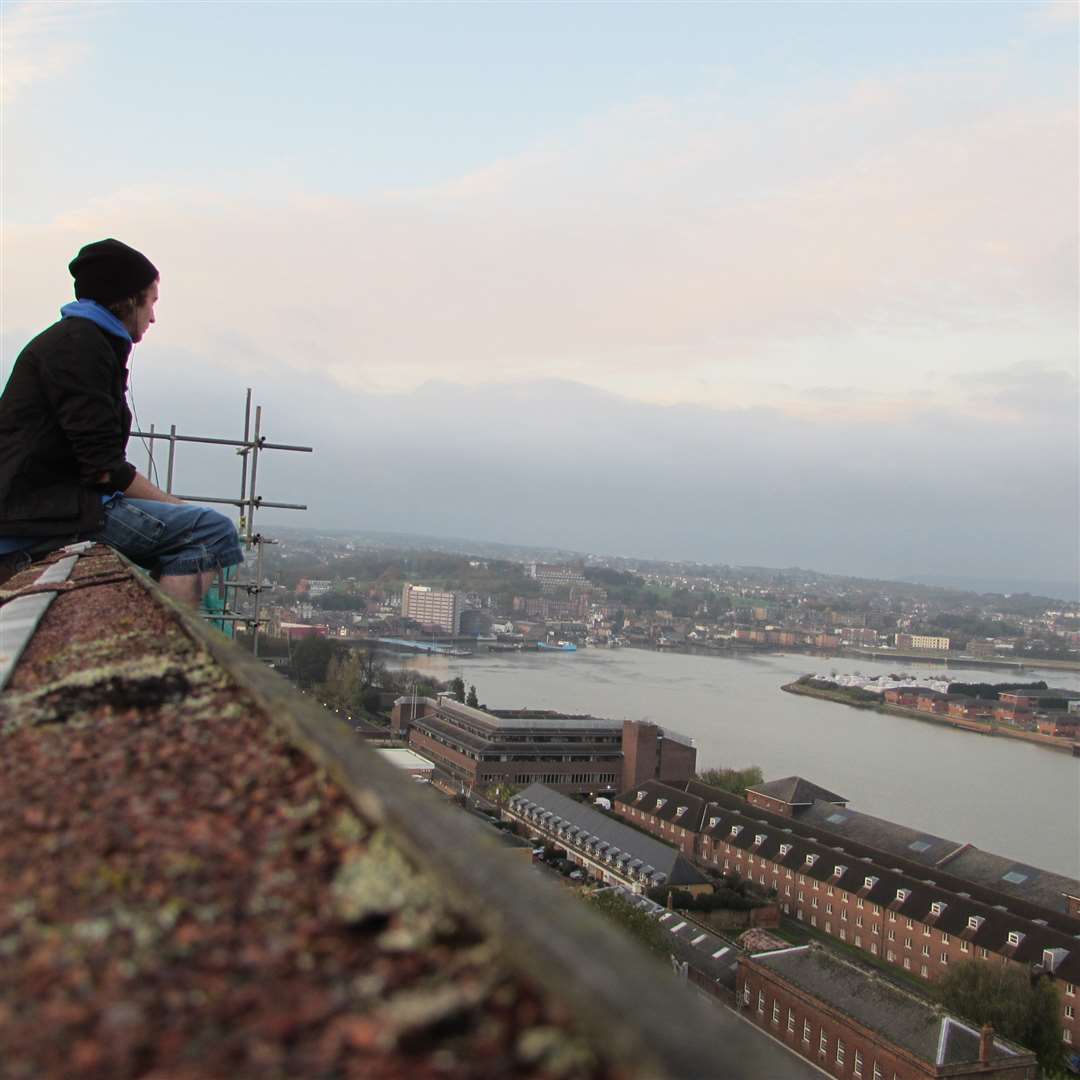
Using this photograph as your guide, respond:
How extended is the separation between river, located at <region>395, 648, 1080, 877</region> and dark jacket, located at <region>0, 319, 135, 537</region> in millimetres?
12284

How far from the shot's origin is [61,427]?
1.31 metres

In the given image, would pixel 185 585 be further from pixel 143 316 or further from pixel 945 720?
pixel 945 720

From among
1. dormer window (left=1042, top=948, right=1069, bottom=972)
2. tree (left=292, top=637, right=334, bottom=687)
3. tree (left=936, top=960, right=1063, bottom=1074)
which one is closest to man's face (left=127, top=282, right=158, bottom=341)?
tree (left=936, top=960, right=1063, bottom=1074)

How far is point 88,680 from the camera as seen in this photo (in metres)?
0.77

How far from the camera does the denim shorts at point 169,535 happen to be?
1.56 m

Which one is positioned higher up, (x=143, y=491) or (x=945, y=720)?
(x=143, y=491)

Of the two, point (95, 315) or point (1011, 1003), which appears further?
point (1011, 1003)

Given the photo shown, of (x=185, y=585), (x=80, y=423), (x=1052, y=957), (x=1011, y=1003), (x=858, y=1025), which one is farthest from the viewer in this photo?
(x=1052, y=957)

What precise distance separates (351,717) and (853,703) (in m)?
12.5

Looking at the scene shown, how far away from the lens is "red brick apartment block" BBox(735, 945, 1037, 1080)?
5777 millimetres

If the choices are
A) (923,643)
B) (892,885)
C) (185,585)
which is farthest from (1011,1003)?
(923,643)

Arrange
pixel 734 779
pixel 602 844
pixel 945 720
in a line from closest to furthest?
pixel 602 844, pixel 734 779, pixel 945 720

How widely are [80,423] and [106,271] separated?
0.21 m

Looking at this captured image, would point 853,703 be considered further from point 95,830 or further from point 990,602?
point 990,602
